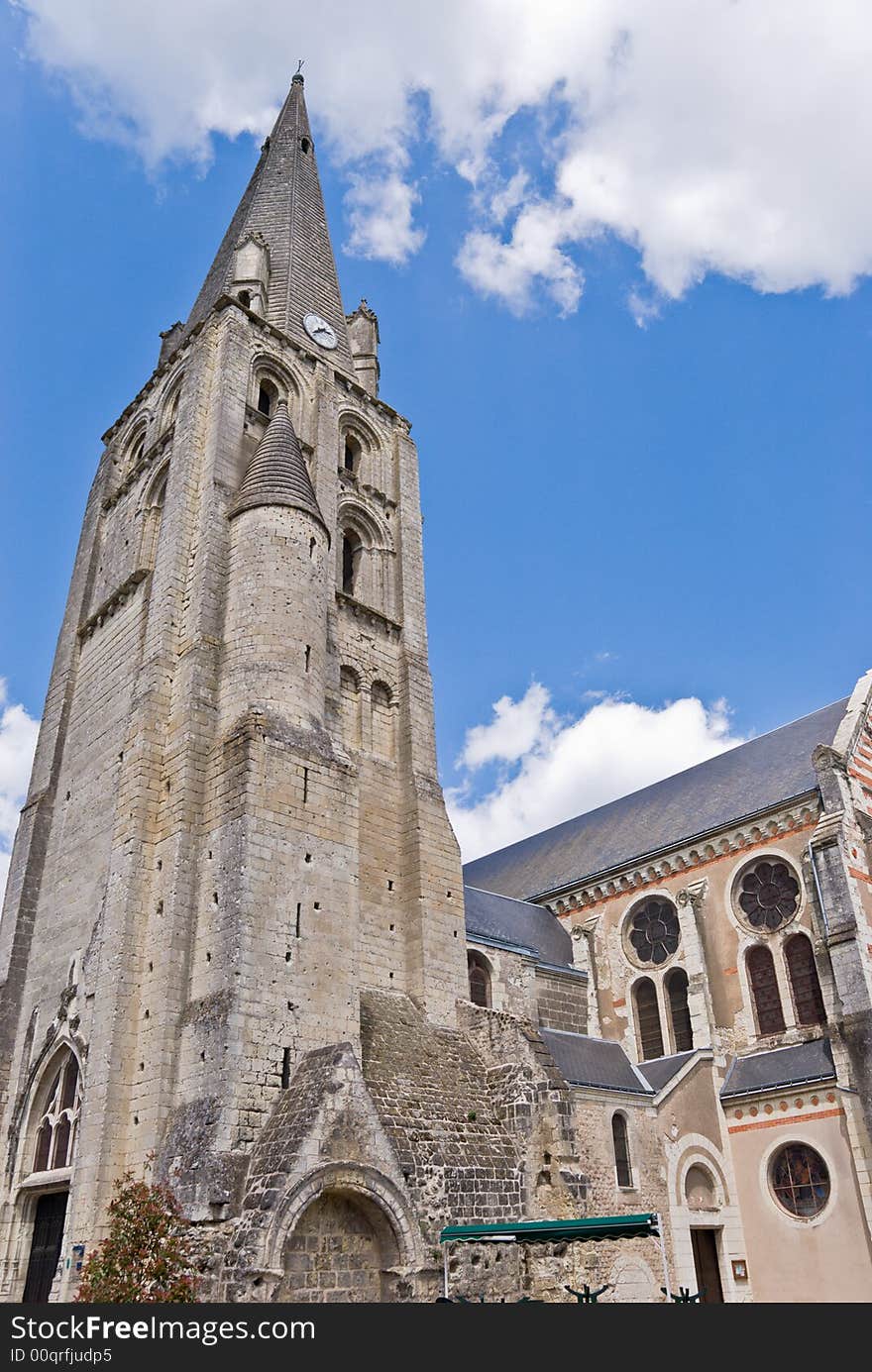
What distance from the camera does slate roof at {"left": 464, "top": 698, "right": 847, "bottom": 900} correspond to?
25.1 m

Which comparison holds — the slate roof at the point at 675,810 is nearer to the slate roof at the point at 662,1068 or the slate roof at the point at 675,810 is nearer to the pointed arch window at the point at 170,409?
the slate roof at the point at 662,1068

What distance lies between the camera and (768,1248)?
1975cm

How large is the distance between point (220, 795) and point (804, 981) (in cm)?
1409

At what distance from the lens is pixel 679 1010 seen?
24.1m

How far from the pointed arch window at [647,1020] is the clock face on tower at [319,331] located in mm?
18776

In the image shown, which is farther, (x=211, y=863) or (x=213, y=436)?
(x=213, y=436)

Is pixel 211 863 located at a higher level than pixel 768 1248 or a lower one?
higher

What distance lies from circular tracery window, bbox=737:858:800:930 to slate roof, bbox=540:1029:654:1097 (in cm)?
453

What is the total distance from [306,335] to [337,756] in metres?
13.7

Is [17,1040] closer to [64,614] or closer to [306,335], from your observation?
[64,614]

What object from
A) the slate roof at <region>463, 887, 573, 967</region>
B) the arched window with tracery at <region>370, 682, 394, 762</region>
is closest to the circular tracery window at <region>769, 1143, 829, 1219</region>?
the slate roof at <region>463, 887, 573, 967</region>

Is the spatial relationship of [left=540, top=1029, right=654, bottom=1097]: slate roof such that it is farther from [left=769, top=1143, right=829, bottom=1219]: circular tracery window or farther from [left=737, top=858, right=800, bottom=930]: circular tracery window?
[left=737, top=858, right=800, bottom=930]: circular tracery window

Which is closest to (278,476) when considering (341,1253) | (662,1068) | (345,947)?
(345,947)

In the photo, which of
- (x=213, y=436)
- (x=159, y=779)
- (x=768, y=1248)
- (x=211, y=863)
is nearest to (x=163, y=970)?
(x=211, y=863)
